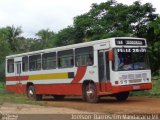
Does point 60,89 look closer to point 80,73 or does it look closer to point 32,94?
point 80,73

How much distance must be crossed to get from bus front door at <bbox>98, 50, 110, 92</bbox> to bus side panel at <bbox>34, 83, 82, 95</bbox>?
5.80ft

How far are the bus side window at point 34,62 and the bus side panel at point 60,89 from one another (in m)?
1.00

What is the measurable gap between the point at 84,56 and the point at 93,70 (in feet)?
3.61

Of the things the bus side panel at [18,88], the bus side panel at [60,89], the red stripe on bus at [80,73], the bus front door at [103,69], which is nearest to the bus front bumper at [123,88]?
the bus front door at [103,69]

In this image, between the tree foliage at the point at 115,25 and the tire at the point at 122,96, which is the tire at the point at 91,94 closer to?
the tire at the point at 122,96

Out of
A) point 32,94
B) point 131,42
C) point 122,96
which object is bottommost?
point 122,96

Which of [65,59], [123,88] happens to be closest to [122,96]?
[123,88]

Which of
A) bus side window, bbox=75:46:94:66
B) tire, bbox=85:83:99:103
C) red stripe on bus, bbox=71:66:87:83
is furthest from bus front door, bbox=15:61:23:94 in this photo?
tire, bbox=85:83:99:103

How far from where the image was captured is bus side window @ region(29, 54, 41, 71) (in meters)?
25.7

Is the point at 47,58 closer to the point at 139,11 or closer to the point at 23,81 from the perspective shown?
the point at 23,81

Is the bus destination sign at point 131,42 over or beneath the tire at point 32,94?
over

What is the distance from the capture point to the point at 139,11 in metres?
33.8

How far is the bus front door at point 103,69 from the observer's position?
2023 centimetres

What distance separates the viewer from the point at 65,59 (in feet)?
76.4
